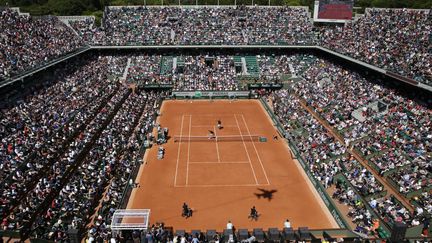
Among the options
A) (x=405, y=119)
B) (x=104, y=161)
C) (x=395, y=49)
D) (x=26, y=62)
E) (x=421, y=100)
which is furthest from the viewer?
(x=395, y=49)

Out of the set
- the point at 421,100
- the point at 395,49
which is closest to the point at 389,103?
the point at 421,100

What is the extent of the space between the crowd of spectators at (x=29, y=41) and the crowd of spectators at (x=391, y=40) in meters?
36.2

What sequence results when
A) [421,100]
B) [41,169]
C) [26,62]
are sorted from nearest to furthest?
[41,169] → [421,100] → [26,62]

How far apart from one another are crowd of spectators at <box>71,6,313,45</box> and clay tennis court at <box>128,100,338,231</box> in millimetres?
22019

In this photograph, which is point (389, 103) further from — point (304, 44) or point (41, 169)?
point (41, 169)

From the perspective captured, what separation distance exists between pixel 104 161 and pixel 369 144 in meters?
21.3

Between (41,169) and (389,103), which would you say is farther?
(389,103)

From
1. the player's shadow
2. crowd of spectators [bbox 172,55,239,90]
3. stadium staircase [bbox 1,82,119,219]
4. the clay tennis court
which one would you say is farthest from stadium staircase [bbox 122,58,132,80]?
the player's shadow

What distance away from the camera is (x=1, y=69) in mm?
33688

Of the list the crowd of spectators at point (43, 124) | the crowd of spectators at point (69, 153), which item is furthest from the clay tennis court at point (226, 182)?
the crowd of spectators at point (43, 124)

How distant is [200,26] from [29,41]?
26779 millimetres

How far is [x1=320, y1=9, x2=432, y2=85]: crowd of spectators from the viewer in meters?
36.4

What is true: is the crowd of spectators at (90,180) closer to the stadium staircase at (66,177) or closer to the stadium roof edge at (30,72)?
the stadium staircase at (66,177)

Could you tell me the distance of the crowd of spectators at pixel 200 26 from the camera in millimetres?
57094
